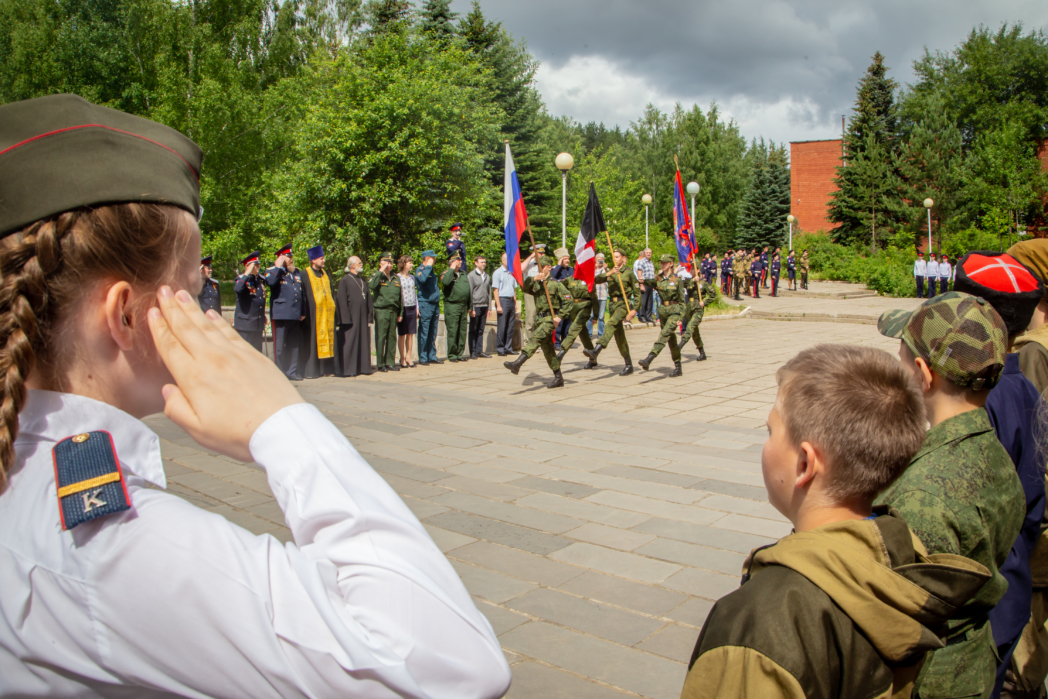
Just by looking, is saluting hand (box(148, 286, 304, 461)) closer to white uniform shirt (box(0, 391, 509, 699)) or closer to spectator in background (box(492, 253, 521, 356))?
white uniform shirt (box(0, 391, 509, 699))

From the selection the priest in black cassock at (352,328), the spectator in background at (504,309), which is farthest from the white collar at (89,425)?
the spectator in background at (504,309)

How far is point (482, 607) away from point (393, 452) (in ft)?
Answer: 11.5

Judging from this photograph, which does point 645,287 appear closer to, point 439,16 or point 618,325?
point 618,325

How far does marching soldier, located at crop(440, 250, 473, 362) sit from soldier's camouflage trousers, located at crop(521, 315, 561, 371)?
3.59 meters

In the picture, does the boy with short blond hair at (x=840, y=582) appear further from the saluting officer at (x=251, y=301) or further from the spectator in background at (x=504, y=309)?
the spectator in background at (x=504, y=309)

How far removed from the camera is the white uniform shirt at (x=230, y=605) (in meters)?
0.75

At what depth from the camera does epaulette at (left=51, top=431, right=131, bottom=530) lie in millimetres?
763

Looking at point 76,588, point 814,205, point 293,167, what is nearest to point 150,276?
point 76,588

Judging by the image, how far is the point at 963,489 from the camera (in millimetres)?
1818

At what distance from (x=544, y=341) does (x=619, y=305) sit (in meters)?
2.10

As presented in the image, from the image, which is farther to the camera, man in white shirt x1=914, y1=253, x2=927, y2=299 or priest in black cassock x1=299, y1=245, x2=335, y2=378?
man in white shirt x1=914, y1=253, x2=927, y2=299

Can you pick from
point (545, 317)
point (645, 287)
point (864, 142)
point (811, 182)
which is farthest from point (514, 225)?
point (811, 182)

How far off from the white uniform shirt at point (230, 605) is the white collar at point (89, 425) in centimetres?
5

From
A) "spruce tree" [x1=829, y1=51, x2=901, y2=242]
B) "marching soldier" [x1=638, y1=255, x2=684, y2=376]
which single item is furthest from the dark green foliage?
"marching soldier" [x1=638, y1=255, x2=684, y2=376]
